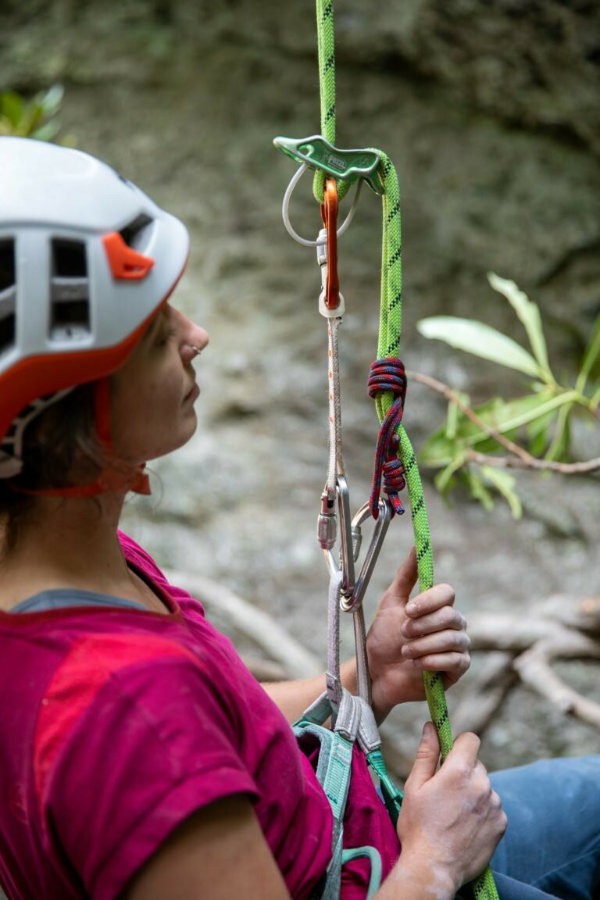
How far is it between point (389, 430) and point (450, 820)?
1.22ft

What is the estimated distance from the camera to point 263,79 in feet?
11.5

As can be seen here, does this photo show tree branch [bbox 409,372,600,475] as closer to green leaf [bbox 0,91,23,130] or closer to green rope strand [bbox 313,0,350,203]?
green rope strand [bbox 313,0,350,203]

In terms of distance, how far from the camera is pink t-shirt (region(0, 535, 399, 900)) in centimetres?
59

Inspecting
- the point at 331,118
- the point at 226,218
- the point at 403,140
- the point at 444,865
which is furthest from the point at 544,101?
the point at 444,865

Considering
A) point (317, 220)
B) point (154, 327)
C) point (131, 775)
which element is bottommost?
point (317, 220)

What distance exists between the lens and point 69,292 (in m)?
0.67

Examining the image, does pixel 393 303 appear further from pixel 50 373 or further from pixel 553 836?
pixel 553 836

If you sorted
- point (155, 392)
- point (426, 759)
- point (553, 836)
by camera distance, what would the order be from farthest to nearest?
point (553, 836) < point (426, 759) < point (155, 392)

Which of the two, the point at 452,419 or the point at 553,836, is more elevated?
the point at 452,419

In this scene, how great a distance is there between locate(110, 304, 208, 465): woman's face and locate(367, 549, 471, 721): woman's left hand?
0.33 meters

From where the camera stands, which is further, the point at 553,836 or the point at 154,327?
the point at 553,836

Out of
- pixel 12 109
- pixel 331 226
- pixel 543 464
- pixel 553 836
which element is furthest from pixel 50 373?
pixel 12 109

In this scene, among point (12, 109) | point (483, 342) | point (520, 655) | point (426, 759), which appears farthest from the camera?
point (12, 109)

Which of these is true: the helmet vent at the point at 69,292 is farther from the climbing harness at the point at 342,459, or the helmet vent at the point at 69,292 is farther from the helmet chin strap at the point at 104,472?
the climbing harness at the point at 342,459
